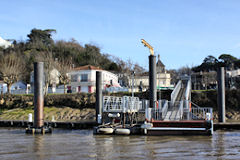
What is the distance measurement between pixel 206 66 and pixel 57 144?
78.8 metres

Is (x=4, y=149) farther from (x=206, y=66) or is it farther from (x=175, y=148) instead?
(x=206, y=66)

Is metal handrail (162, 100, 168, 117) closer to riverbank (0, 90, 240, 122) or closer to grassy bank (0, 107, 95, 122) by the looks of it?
riverbank (0, 90, 240, 122)

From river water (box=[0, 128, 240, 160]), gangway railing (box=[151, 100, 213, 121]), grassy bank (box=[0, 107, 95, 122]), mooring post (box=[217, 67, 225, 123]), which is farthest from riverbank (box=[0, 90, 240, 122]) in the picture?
river water (box=[0, 128, 240, 160])

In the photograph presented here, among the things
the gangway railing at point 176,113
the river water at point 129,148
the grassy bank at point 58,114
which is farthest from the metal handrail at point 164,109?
the grassy bank at point 58,114

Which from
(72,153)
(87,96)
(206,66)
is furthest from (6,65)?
(206,66)

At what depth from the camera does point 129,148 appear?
748 inches

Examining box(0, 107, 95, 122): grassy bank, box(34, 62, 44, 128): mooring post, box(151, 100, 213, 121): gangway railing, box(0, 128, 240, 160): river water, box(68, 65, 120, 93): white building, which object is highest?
box(68, 65, 120, 93): white building

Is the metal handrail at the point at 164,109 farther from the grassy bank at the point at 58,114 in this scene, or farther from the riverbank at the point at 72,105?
the grassy bank at the point at 58,114

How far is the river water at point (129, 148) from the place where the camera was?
53.9 ft

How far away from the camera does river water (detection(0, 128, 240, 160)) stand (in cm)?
1644


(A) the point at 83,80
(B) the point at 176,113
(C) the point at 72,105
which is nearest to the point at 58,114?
(C) the point at 72,105

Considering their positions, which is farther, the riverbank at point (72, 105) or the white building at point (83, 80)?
the white building at point (83, 80)

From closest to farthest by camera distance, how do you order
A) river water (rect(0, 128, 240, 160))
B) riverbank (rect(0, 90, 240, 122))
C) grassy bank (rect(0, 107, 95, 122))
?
river water (rect(0, 128, 240, 160)) < riverbank (rect(0, 90, 240, 122)) < grassy bank (rect(0, 107, 95, 122))

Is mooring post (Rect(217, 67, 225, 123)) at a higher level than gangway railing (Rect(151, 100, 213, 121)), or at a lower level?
higher
